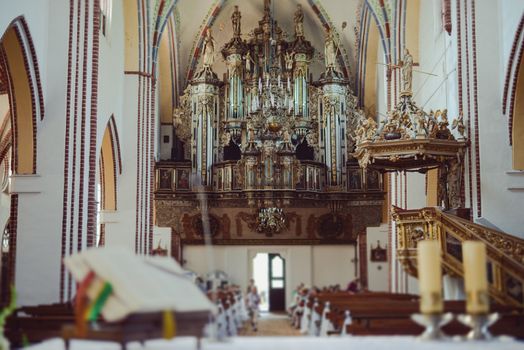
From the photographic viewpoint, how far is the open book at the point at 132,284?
12.2 ft

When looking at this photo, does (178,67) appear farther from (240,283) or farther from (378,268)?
(378,268)

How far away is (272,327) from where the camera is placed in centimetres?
1780

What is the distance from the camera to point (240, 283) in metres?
26.2

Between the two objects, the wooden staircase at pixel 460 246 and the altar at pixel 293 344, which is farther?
the wooden staircase at pixel 460 246

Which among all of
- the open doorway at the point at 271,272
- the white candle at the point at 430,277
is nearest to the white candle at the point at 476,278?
the white candle at the point at 430,277

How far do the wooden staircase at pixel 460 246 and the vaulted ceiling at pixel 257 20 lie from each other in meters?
15.1

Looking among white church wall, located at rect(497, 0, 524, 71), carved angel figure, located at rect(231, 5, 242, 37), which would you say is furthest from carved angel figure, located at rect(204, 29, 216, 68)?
white church wall, located at rect(497, 0, 524, 71)

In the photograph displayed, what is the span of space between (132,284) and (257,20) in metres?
25.5

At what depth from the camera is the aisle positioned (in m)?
15.3

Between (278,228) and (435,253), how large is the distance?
21.3 metres

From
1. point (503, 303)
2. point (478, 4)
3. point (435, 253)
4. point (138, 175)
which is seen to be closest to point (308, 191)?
point (138, 175)

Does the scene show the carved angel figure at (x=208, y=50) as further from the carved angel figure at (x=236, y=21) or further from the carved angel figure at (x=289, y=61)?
the carved angel figure at (x=289, y=61)

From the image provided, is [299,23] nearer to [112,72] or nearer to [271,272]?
[271,272]

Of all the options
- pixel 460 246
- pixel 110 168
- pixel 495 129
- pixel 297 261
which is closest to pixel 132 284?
pixel 460 246
